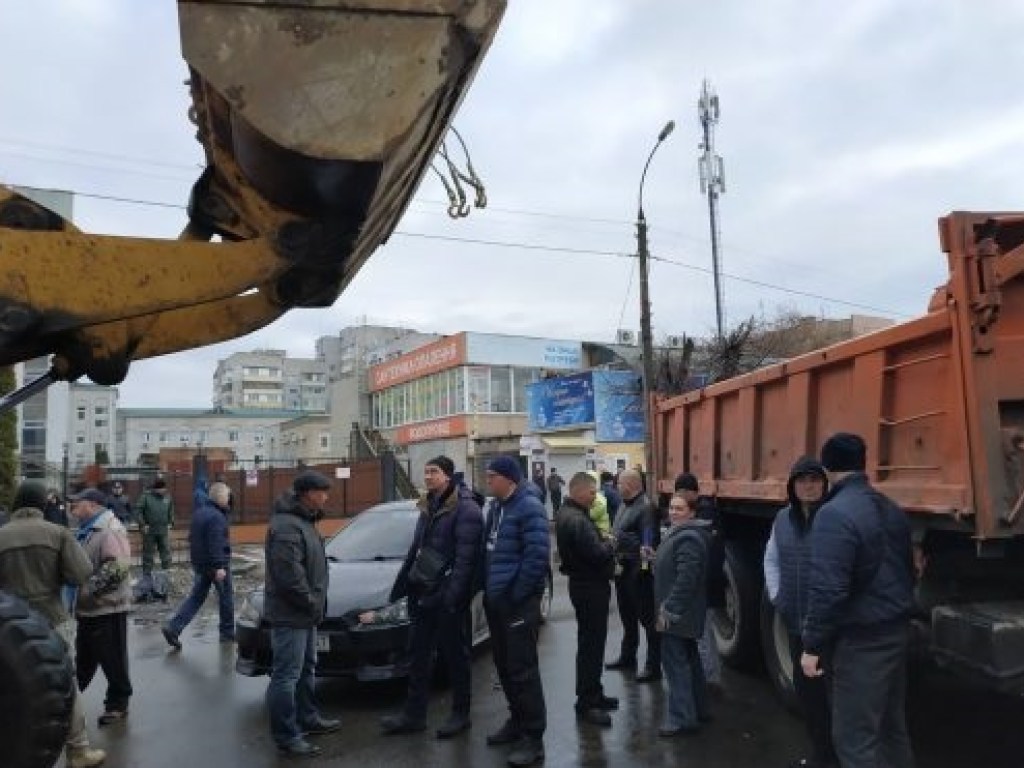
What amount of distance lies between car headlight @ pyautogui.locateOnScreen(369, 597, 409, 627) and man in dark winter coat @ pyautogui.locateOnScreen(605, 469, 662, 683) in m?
1.93

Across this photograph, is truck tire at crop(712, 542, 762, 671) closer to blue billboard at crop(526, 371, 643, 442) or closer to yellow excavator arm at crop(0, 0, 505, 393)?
yellow excavator arm at crop(0, 0, 505, 393)

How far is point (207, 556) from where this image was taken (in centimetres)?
914

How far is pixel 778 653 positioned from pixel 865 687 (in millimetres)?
2165

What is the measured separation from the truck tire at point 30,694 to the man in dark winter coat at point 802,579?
354 centimetres

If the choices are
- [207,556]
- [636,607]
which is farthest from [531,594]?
[207,556]

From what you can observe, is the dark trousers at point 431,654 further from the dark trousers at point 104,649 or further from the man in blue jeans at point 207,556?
the man in blue jeans at point 207,556

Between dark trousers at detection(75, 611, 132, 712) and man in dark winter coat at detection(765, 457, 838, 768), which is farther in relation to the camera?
dark trousers at detection(75, 611, 132, 712)

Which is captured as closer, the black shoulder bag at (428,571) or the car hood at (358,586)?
the black shoulder bag at (428,571)

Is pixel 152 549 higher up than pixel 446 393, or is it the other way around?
pixel 446 393

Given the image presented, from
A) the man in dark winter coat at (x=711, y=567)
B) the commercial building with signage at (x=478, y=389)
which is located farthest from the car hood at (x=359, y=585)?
the commercial building with signage at (x=478, y=389)

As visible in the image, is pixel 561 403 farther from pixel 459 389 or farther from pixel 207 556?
pixel 207 556

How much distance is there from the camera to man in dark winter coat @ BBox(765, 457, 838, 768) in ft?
16.4

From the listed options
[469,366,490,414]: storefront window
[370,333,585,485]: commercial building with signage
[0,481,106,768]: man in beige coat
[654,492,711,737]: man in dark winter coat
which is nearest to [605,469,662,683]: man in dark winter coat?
[654,492,711,737]: man in dark winter coat

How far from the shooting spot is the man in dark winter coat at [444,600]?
5992 mm
